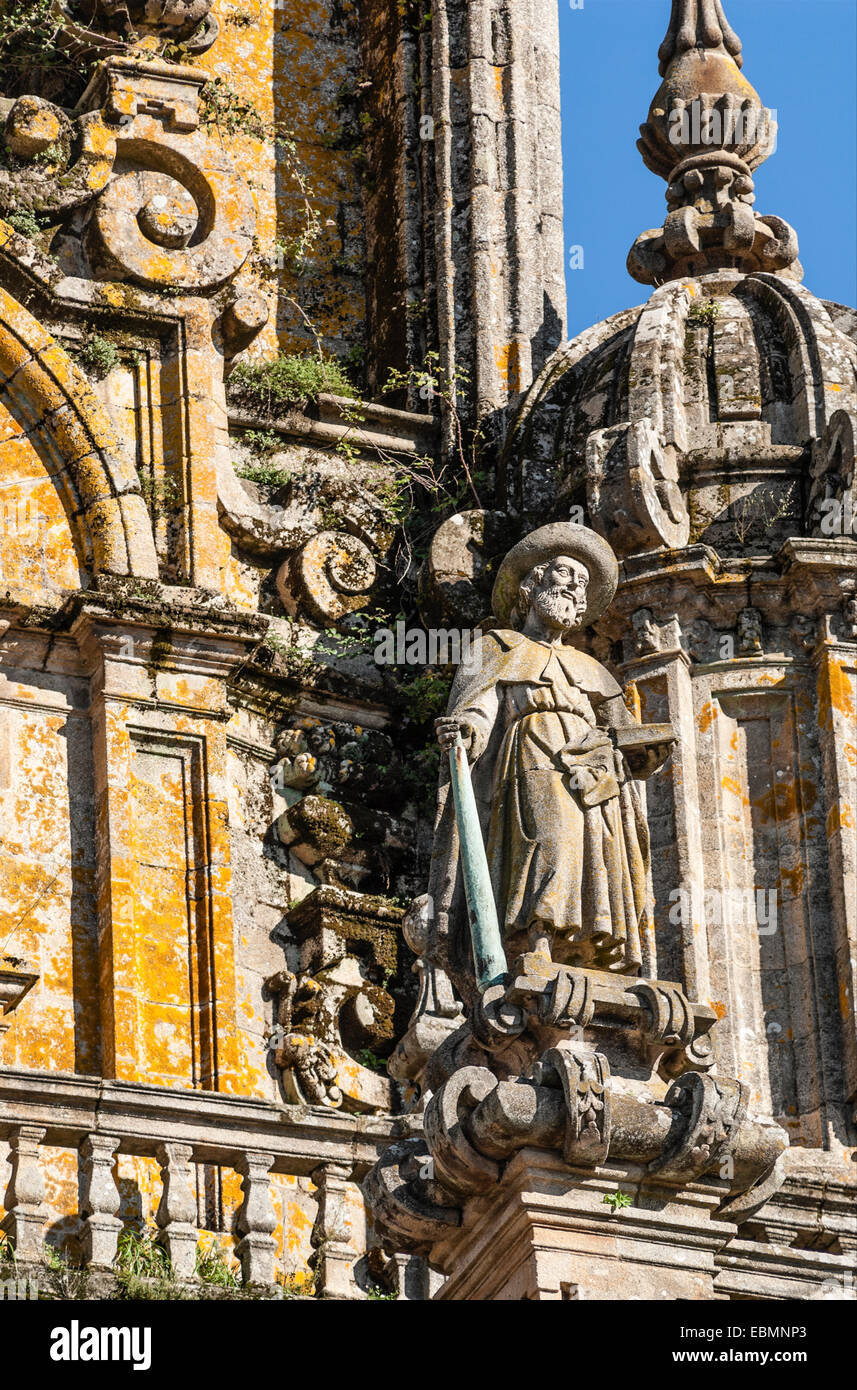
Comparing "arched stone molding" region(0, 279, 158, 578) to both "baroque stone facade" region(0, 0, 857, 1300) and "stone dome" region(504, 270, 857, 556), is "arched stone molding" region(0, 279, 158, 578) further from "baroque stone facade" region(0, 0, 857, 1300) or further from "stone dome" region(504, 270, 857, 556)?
"stone dome" region(504, 270, 857, 556)

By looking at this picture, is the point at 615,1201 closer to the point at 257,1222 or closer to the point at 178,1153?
the point at 257,1222

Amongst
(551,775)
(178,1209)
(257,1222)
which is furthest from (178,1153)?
(551,775)

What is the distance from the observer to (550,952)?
45.7 feet

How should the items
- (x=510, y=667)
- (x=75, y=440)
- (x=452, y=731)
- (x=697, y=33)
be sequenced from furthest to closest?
(x=697, y=33)
(x=75, y=440)
(x=510, y=667)
(x=452, y=731)

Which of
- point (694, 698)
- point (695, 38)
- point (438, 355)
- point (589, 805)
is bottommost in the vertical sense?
point (589, 805)

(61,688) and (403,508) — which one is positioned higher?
(403,508)

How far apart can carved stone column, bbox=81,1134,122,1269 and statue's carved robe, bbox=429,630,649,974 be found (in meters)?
1.54

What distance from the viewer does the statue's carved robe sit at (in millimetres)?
14008

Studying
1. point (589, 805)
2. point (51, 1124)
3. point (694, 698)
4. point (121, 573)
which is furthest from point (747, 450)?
point (51, 1124)

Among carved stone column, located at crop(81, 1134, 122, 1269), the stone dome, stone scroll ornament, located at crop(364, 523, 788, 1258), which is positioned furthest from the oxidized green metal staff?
the stone dome

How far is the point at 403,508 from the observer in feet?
63.2

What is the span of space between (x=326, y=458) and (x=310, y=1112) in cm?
539

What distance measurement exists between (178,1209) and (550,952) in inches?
69.9
